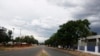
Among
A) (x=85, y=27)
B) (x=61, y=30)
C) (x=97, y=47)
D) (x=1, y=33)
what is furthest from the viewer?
(x=1, y=33)

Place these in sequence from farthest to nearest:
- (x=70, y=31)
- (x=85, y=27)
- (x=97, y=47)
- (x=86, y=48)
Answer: (x=70, y=31) < (x=85, y=27) < (x=86, y=48) < (x=97, y=47)

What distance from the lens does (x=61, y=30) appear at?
87.5 m

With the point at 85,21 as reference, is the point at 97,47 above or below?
below

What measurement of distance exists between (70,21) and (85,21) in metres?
7.91

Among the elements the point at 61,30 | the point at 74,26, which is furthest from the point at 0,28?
the point at 74,26

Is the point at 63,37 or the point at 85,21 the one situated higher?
the point at 85,21

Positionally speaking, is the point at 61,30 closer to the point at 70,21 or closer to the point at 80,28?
the point at 70,21

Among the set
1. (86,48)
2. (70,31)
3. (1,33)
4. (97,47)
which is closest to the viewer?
(97,47)

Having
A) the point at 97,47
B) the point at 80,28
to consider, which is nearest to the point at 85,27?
the point at 80,28

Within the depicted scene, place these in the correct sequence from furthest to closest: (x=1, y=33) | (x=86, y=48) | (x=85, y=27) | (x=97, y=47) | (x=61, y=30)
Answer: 1. (x=1, y=33)
2. (x=61, y=30)
3. (x=85, y=27)
4. (x=86, y=48)
5. (x=97, y=47)

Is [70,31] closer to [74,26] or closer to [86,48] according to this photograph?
[74,26]

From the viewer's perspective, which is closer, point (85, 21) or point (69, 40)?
point (85, 21)

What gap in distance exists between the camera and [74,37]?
7931 cm

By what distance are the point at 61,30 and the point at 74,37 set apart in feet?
30.9
